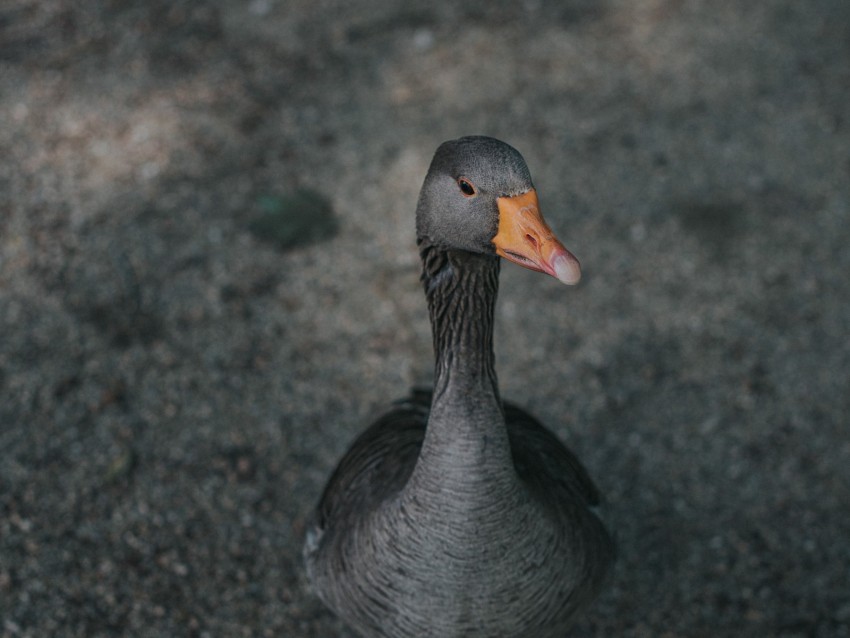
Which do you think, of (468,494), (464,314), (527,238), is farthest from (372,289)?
(527,238)

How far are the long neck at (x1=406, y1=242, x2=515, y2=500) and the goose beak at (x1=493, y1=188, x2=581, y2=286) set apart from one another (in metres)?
0.19

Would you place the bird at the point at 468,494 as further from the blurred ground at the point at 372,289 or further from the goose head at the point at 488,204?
the blurred ground at the point at 372,289

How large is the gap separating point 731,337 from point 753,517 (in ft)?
3.61

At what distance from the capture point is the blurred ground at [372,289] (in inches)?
157

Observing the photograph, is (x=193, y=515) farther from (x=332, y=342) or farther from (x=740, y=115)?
(x=740, y=115)

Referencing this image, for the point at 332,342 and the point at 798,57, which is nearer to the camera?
the point at 332,342

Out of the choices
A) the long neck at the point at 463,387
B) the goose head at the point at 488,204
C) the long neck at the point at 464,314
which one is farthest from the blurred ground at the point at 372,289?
the goose head at the point at 488,204

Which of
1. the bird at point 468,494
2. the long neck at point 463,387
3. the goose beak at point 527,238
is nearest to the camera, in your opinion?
the goose beak at point 527,238

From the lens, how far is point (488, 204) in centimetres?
249

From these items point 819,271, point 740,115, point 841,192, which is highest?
point 740,115

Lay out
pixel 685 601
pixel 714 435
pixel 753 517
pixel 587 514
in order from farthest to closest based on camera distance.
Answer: pixel 714 435
pixel 753 517
pixel 685 601
pixel 587 514

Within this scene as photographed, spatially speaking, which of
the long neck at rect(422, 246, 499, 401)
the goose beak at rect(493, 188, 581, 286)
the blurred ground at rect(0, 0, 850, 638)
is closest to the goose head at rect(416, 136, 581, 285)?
the goose beak at rect(493, 188, 581, 286)

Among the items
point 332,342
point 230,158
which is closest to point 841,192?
point 332,342

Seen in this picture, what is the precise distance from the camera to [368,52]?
6422mm
